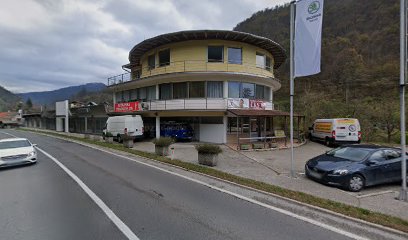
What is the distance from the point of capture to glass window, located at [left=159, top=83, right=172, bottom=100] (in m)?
24.6

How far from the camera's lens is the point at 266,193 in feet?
24.8

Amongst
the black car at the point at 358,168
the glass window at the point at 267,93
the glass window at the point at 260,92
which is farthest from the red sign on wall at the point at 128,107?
the black car at the point at 358,168

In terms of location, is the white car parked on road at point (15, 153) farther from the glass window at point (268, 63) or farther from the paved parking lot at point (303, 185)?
the glass window at point (268, 63)

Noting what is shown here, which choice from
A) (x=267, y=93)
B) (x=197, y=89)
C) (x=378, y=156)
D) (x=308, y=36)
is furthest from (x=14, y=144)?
(x=267, y=93)

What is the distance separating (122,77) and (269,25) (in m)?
49.5

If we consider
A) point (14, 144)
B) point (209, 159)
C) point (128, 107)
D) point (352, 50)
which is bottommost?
point (209, 159)

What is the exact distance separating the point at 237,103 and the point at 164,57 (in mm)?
8712

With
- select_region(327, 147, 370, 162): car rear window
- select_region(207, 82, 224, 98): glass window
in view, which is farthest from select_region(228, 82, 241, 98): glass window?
select_region(327, 147, 370, 162): car rear window

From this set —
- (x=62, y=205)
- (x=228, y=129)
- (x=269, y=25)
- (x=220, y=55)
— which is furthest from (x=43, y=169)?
(x=269, y=25)

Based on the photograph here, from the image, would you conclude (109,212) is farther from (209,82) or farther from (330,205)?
(209,82)

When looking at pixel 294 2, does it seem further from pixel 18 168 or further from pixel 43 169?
pixel 18 168

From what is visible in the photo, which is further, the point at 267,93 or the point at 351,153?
the point at 267,93

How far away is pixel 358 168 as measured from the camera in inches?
340

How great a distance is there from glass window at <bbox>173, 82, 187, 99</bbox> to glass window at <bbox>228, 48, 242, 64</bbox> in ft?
15.6
